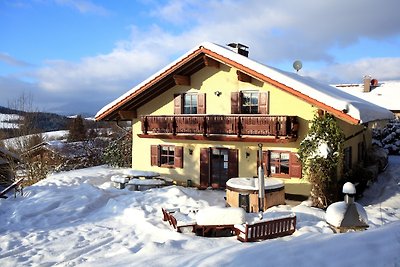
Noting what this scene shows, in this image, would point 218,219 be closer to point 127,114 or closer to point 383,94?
point 127,114

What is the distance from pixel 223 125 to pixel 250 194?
3999 mm

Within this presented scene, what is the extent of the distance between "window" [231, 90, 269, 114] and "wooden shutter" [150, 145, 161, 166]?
14.6ft

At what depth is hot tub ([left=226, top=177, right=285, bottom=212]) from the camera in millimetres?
12852

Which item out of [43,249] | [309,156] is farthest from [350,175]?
[43,249]

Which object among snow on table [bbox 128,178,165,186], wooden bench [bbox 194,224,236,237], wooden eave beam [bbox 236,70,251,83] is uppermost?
wooden eave beam [bbox 236,70,251,83]

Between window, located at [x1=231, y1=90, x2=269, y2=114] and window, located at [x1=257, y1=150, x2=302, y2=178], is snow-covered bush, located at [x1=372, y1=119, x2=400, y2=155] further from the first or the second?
window, located at [x1=231, y1=90, x2=269, y2=114]

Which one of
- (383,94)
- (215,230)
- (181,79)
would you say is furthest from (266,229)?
(383,94)

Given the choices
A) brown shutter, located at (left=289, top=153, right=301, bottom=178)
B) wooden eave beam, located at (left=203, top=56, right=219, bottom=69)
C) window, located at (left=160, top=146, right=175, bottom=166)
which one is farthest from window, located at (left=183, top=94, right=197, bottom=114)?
brown shutter, located at (left=289, top=153, right=301, bottom=178)

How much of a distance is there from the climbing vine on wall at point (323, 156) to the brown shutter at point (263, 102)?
2295mm

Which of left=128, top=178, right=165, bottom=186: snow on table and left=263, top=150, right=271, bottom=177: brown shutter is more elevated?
left=263, top=150, right=271, bottom=177: brown shutter

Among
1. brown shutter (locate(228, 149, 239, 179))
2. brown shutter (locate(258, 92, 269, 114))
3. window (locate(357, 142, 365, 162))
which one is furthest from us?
window (locate(357, 142, 365, 162))

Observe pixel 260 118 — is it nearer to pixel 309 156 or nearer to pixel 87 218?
pixel 309 156

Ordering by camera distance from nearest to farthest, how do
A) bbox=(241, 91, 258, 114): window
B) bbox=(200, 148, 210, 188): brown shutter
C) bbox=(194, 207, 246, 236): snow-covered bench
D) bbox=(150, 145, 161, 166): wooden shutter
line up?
bbox=(194, 207, 246, 236): snow-covered bench, bbox=(241, 91, 258, 114): window, bbox=(200, 148, 210, 188): brown shutter, bbox=(150, 145, 161, 166): wooden shutter

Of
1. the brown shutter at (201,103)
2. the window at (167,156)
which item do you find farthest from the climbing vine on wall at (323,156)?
the window at (167,156)
